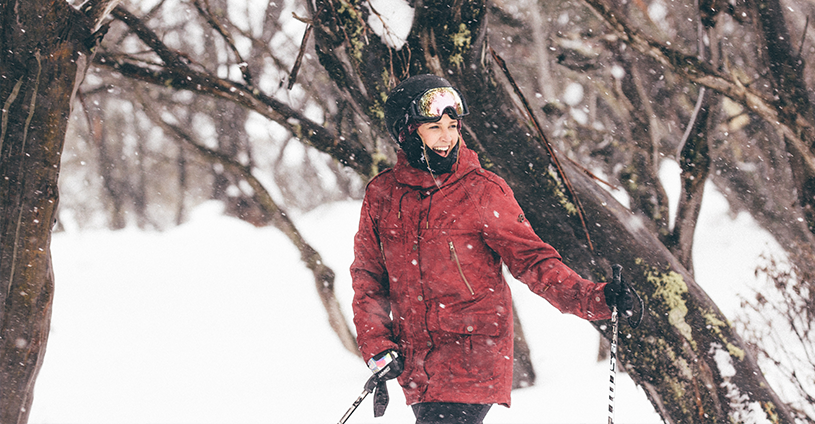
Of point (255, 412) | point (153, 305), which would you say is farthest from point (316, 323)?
point (255, 412)

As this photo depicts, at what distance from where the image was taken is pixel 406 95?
2.09m

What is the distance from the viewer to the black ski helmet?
2.07m

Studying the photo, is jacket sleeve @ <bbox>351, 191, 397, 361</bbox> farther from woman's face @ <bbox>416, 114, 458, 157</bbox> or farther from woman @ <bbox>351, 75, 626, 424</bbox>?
woman's face @ <bbox>416, 114, 458, 157</bbox>

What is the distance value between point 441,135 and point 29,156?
1.93m

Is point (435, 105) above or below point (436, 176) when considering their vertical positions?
above

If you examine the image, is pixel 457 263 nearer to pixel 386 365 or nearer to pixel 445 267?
pixel 445 267

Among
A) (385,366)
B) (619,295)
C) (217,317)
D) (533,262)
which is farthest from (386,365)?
(217,317)

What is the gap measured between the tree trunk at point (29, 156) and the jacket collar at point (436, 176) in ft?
5.53

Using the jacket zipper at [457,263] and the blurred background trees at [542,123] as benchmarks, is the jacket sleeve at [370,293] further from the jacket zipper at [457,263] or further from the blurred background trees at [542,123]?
the blurred background trees at [542,123]

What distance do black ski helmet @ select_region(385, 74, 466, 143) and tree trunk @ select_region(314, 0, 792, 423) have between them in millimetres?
333

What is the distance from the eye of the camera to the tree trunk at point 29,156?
2.42 meters

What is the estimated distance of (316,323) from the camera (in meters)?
11.5

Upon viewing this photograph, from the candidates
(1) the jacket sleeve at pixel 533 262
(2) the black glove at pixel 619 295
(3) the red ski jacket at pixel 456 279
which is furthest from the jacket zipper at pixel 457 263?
(2) the black glove at pixel 619 295

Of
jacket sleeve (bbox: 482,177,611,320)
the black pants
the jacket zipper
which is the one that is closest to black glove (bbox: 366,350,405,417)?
the black pants
